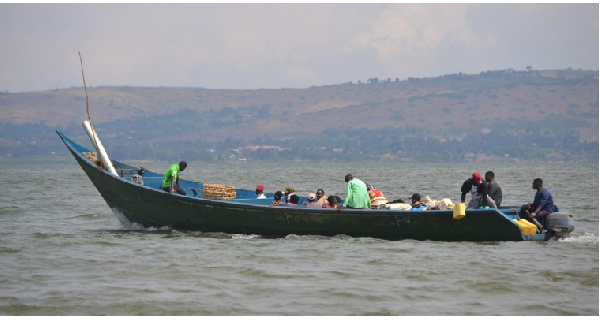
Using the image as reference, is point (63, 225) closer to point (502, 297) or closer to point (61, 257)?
point (61, 257)

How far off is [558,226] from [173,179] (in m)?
8.83

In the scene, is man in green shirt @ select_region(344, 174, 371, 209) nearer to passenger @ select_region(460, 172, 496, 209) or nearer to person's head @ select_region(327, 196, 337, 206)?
person's head @ select_region(327, 196, 337, 206)

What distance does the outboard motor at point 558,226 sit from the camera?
17.3 m

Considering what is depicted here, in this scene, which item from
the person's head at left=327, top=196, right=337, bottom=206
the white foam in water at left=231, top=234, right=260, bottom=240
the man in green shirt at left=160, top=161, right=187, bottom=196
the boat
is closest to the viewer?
the boat

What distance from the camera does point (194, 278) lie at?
1438 centimetres

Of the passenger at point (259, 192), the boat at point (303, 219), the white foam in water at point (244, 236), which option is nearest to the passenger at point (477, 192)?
the boat at point (303, 219)

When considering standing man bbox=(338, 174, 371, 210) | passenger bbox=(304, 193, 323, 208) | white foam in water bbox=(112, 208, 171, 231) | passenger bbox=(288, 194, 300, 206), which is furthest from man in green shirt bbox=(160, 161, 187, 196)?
standing man bbox=(338, 174, 371, 210)

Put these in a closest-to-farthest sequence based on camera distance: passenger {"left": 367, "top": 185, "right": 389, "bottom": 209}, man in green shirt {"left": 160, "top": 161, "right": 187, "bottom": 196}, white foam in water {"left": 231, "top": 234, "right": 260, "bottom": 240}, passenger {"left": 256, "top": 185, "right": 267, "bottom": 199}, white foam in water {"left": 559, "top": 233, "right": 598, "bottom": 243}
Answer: white foam in water {"left": 559, "top": 233, "right": 598, "bottom": 243}, passenger {"left": 367, "top": 185, "right": 389, "bottom": 209}, white foam in water {"left": 231, "top": 234, "right": 260, "bottom": 240}, man in green shirt {"left": 160, "top": 161, "right": 187, "bottom": 196}, passenger {"left": 256, "top": 185, "right": 267, "bottom": 199}

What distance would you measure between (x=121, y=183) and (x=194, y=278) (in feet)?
22.0

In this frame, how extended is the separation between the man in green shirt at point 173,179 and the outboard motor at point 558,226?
8.36 m

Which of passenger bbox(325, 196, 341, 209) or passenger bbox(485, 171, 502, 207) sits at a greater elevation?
passenger bbox(485, 171, 502, 207)

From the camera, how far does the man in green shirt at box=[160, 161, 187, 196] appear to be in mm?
19609

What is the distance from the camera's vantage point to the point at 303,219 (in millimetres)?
18172

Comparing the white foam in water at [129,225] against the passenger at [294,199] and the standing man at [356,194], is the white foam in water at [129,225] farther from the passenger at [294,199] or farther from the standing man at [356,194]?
the standing man at [356,194]
